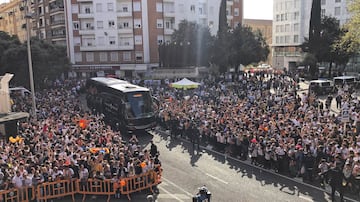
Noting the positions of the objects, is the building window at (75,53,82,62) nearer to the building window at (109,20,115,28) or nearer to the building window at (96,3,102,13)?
the building window at (109,20,115,28)

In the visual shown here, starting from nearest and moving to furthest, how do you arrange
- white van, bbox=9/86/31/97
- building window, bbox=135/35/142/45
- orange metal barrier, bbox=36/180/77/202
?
orange metal barrier, bbox=36/180/77/202
white van, bbox=9/86/31/97
building window, bbox=135/35/142/45

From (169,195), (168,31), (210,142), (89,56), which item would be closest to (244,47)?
(168,31)

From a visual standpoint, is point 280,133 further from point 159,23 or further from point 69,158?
point 159,23

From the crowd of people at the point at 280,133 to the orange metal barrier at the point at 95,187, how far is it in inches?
260

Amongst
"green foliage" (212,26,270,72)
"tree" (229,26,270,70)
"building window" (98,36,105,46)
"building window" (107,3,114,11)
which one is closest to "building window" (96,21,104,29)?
"building window" (98,36,105,46)

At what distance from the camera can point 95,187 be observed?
46.3 ft

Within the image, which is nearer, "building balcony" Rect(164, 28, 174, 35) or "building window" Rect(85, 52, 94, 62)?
"building window" Rect(85, 52, 94, 62)

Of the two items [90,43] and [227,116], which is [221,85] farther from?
[90,43]

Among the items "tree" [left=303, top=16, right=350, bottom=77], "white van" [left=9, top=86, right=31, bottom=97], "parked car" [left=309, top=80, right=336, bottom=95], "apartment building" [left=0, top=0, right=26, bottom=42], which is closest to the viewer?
"parked car" [left=309, top=80, right=336, bottom=95]

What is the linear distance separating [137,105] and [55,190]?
34.9ft

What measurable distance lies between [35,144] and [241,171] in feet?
30.9

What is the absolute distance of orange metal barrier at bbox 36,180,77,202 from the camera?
13609mm

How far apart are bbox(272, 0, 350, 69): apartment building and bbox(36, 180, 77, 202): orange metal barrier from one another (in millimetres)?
59452

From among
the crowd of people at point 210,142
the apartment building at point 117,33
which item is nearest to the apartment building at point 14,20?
the apartment building at point 117,33
